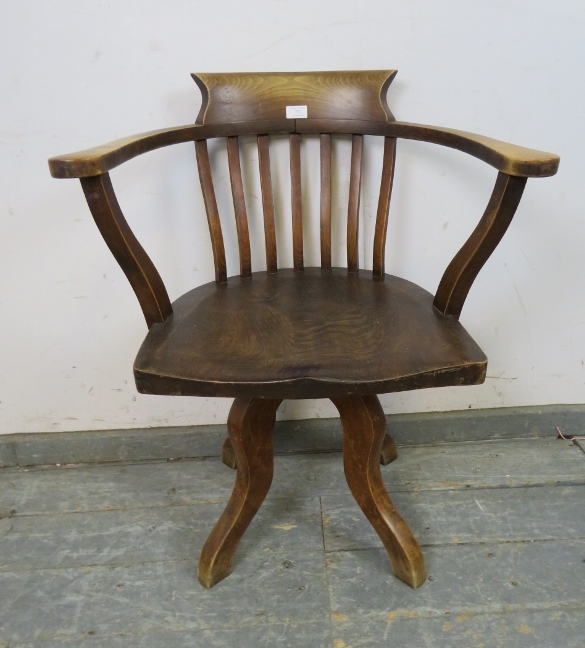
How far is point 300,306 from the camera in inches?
39.4

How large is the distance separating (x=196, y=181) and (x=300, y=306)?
388mm

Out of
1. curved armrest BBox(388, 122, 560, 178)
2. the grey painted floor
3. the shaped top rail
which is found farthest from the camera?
the shaped top rail

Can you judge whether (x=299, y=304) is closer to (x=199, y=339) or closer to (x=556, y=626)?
(x=199, y=339)

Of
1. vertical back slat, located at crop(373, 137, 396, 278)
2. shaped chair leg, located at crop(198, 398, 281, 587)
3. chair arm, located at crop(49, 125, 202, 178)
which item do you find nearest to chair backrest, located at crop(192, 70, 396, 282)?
vertical back slat, located at crop(373, 137, 396, 278)

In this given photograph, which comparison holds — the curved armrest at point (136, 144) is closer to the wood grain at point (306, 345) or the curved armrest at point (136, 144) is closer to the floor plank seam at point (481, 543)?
the wood grain at point (306, 345)

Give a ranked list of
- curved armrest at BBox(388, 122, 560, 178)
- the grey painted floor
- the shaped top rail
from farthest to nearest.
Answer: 1. the shaped top rail
2. the grey painted floor
3. curved armrest at BBox(388, 122, 560, 178)

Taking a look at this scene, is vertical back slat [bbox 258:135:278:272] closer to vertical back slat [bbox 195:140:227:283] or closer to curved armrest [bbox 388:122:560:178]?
vertical back slat [bbox 195:140:227:283]

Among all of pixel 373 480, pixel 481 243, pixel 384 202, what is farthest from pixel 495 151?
pixel 373 480

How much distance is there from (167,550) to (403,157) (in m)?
0.87

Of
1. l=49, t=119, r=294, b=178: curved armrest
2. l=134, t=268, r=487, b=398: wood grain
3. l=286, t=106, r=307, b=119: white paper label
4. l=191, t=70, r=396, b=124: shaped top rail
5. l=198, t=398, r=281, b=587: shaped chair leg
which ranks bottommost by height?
l=198, t=398, r=281, b=587: shaped chair leg

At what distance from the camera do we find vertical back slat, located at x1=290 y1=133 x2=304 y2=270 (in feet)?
3.72

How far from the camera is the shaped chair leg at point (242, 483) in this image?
3.30 feet

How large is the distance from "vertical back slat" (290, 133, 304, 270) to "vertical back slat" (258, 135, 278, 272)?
4 cm

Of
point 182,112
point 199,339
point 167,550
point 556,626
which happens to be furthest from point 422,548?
point 182,112
